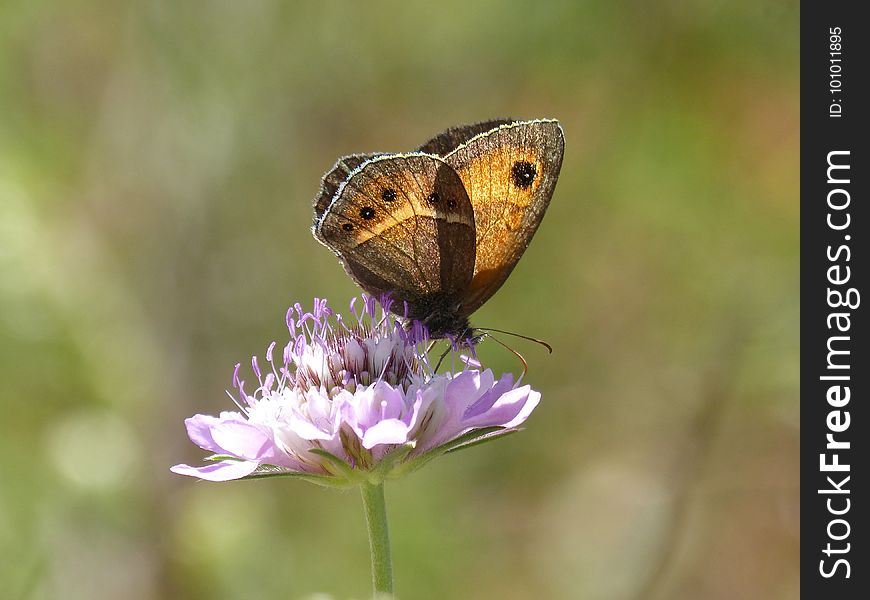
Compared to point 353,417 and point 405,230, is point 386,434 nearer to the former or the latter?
point 353,417

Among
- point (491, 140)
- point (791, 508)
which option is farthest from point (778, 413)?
point (491, 140)

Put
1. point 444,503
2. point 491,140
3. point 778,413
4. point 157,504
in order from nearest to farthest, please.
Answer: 1. point 491,140
2. point 157,504
3. point 778,413
4. point 444,503

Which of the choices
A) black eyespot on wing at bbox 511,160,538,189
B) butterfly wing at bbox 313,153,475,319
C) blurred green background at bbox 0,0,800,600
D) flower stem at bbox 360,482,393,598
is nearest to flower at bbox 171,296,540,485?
flower stem at bbox 360,482,393,598

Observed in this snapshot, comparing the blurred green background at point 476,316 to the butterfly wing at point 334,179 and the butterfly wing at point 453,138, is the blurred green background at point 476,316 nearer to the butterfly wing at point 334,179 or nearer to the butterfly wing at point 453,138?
the butterfly wing at point 334,179

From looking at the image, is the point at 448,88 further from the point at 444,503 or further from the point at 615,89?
the point at 444,503

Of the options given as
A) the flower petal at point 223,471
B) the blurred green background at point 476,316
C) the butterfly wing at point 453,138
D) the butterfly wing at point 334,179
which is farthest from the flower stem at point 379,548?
the blurred green background at point 476,316
